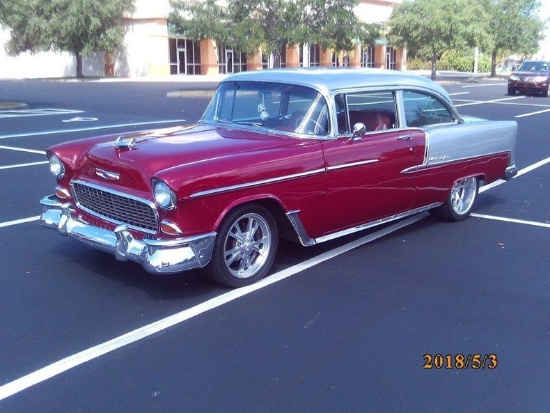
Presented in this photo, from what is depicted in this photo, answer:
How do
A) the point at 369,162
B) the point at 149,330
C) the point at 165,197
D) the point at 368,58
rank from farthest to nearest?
the point at 368,58 < the point at 369,162 < the point at 165,197 < the point at 149,330

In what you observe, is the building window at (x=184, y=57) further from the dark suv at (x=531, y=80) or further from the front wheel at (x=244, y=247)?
the front wheel at (x=244, y=247)

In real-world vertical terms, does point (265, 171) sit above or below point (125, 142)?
below

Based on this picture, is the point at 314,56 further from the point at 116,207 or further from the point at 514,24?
the point at 116,207

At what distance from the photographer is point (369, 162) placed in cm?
594

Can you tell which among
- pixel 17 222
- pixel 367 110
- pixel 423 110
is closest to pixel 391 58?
pixel 423 110

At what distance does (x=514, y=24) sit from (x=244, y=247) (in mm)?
43414

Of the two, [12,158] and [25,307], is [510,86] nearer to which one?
[12,158]

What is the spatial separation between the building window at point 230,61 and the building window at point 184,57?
169 centimetres

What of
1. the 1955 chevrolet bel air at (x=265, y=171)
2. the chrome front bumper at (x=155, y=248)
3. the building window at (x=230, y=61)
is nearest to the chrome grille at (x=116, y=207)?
the 1955 chevrolet bel air at (x=265, y=171)

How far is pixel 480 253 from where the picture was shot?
6.27 metres

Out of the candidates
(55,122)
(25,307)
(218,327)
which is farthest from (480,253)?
(55,122)

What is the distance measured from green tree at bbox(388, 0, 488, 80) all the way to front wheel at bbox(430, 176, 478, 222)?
34.3m

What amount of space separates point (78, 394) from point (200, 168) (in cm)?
182

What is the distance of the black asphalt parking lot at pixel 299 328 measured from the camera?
3730 mm
